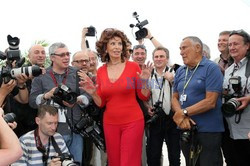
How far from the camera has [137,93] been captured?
305 centimetres

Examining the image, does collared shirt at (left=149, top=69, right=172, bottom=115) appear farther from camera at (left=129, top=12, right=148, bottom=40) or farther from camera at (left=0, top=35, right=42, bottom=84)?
camera at (left=0, top=35, right=42, bottom=84)

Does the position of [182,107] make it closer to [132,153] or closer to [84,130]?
[132,153]

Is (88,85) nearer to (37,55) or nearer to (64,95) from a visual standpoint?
(64,95)

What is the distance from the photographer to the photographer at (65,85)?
10.4 feet

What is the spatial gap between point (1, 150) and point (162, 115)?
8.49ft

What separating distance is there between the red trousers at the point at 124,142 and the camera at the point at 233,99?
748 millimetres

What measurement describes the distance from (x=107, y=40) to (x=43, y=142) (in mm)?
1116

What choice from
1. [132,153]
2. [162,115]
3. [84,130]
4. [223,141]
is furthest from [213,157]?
[84,130]

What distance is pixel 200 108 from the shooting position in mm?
2750

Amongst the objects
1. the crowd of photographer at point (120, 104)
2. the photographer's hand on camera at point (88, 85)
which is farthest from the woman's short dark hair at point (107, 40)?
the photographer's hand on camera at point (88, 85)

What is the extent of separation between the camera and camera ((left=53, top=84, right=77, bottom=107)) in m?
2.89

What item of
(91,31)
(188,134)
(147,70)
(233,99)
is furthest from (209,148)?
(91,31)

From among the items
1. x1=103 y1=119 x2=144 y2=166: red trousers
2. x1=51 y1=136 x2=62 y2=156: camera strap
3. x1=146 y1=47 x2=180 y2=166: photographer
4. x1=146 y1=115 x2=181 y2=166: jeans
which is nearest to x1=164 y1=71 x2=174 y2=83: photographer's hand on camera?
x1=146 y1=47 x2=180 y2=166: photographer

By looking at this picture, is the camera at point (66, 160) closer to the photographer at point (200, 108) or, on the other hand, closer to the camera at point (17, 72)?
the camera at point (17, 72)
